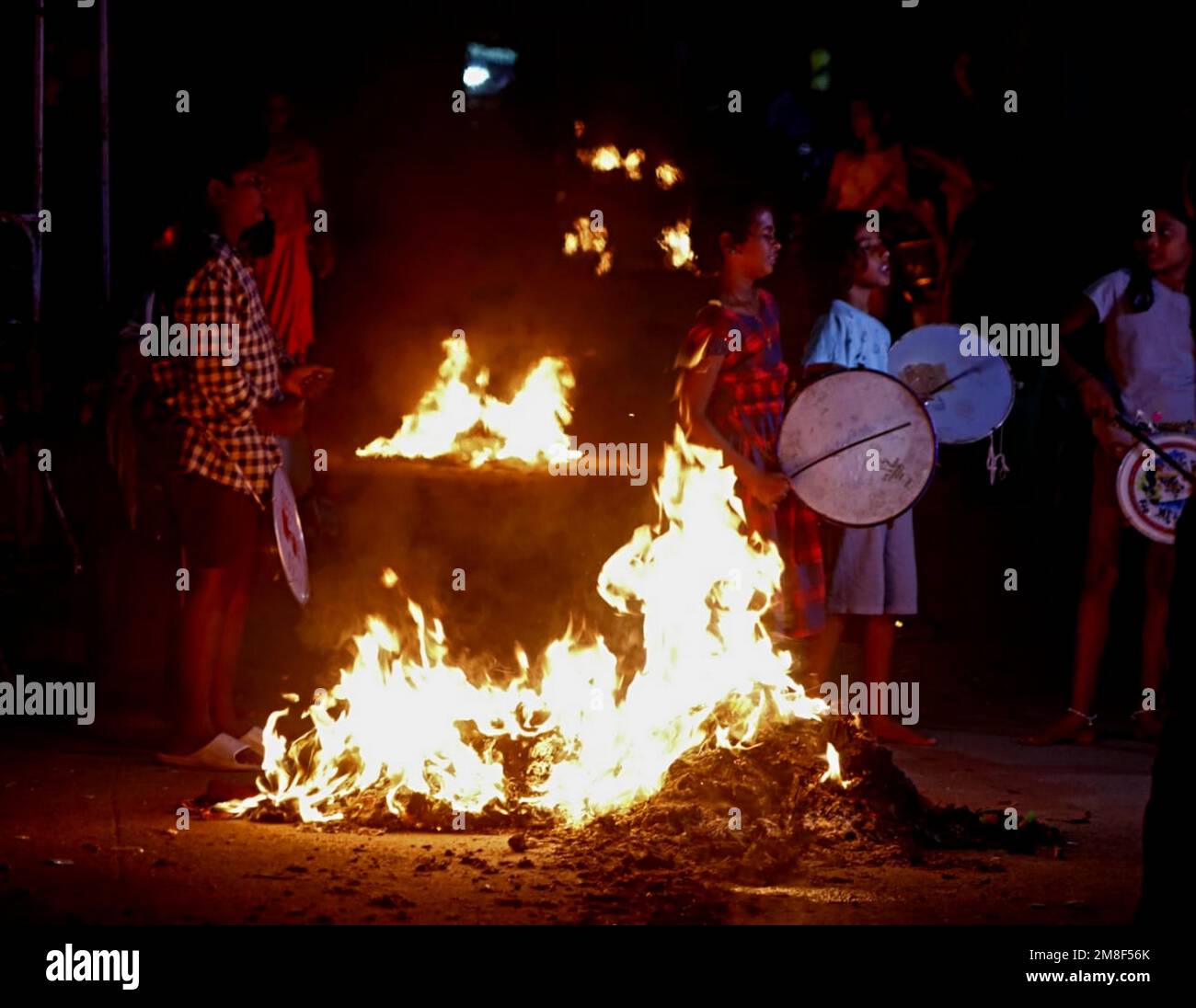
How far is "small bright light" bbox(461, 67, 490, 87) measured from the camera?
1648 cm

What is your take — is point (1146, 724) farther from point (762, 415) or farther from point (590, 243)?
point (590, 243)

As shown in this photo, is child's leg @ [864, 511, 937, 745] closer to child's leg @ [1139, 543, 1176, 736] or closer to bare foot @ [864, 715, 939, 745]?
bare foot @ [864, 715, 939, 745]

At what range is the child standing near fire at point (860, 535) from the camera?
8430 millimetres

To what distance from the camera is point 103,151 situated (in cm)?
1048

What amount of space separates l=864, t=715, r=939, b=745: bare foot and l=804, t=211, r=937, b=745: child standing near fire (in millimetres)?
11

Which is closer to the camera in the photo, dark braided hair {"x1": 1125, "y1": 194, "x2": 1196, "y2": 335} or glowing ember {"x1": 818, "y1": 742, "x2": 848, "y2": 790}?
glowing ember {"x1": 818, "y1": 742, "x2": 848, "y2": 790}

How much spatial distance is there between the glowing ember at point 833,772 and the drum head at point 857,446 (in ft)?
5.11

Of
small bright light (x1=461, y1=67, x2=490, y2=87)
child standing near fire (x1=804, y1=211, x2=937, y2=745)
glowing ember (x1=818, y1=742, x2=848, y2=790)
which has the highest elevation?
small bright light (x1=461, y1=67, x2=490, y2=87)

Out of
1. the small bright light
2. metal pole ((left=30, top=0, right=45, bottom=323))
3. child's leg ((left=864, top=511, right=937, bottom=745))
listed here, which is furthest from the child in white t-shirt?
the small bright light

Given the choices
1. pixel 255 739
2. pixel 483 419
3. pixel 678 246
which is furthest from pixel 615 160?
pixel 255 739

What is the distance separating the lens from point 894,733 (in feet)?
29.2

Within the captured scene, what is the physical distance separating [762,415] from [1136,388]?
84.5 inches

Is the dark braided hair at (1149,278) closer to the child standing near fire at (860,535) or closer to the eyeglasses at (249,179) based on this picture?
the child standing near fire at (860,535)
